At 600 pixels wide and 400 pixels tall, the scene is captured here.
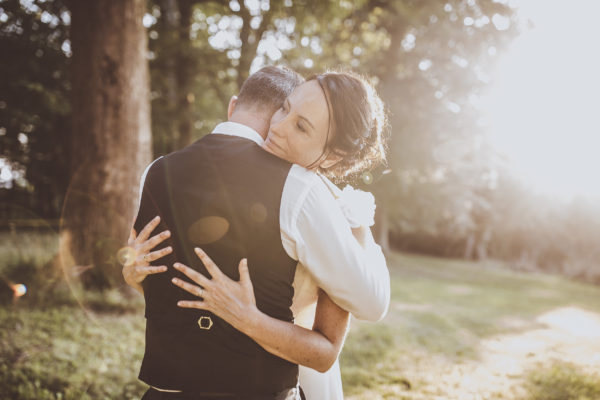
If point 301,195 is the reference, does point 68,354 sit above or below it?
below

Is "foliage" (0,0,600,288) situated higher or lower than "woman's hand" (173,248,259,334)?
higher

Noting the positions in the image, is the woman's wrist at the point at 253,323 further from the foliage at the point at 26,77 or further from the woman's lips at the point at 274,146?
the foliage at the point at 26,77

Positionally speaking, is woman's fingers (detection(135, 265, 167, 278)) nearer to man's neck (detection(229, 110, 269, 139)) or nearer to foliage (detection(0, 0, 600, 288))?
man's neck (detection(229, 110, 269, 139))

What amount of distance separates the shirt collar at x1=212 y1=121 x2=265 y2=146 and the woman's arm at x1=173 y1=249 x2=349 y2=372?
1.62 ft

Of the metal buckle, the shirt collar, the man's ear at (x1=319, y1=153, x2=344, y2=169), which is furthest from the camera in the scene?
the man's ear at (x1=319, y1=153, x2=344, y2=169)

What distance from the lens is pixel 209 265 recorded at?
1450 millimetres

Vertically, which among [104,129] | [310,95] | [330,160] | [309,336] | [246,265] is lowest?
[309,336]

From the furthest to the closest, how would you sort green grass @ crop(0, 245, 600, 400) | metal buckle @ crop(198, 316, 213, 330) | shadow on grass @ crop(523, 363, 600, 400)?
shadow on grass @ crop(523, 363, 600, 400) < green grass @ crop(0, 245, 600, 400) < metal buckle @ crop(198, 316, 213, 330)

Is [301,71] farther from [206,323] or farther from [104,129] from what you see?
[206,323]

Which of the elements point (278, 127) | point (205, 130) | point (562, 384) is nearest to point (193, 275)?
point (278, 127)

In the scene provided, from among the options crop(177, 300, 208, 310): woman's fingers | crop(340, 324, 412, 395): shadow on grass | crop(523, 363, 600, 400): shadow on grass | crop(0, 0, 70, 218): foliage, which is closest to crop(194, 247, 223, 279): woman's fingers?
crop(177, 300, 208, 310): woman's fingers

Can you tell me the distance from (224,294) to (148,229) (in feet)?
1.40

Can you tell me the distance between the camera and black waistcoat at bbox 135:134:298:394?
1.39 m

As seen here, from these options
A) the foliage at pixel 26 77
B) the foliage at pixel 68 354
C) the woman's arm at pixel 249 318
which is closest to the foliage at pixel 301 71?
the foliage at pixel 26 77
